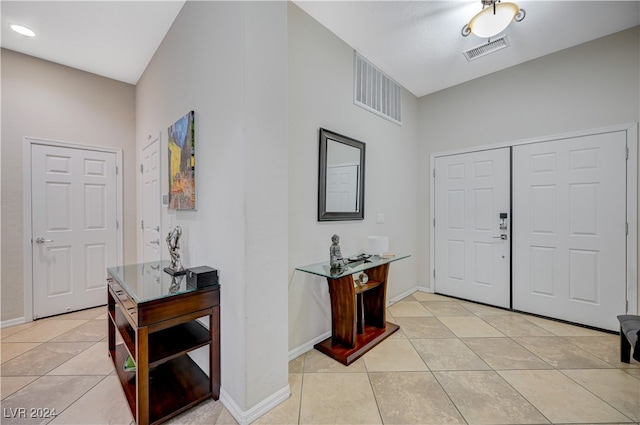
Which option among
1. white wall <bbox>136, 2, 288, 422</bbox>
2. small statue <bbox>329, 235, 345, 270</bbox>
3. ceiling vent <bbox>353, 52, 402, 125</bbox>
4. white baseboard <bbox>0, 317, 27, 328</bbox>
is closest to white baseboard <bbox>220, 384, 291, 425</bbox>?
white wall <bbox>136, 2, 288, 422</bbox>

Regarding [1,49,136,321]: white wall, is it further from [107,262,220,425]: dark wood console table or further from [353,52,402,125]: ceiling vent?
[353,52,402,125]: ceiling vent

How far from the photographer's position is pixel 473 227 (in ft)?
11.3

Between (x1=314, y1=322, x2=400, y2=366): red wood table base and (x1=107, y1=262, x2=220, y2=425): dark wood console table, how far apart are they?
92 centimetres

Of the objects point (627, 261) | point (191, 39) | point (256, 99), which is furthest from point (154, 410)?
point (627, 261)

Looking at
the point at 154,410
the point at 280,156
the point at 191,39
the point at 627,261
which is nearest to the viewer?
the point at 154,410

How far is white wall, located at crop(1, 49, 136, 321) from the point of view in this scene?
275 centimetres

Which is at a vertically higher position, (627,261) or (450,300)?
(627,261)

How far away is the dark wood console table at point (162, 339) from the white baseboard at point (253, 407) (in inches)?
4.1

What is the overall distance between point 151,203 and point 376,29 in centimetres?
305

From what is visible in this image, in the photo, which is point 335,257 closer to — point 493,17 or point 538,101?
point 493,17

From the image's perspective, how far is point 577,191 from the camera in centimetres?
276

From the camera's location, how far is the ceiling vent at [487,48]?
266 cm

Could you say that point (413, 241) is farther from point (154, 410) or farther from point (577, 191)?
point (154, 410)

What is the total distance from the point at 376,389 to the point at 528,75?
3706mm
